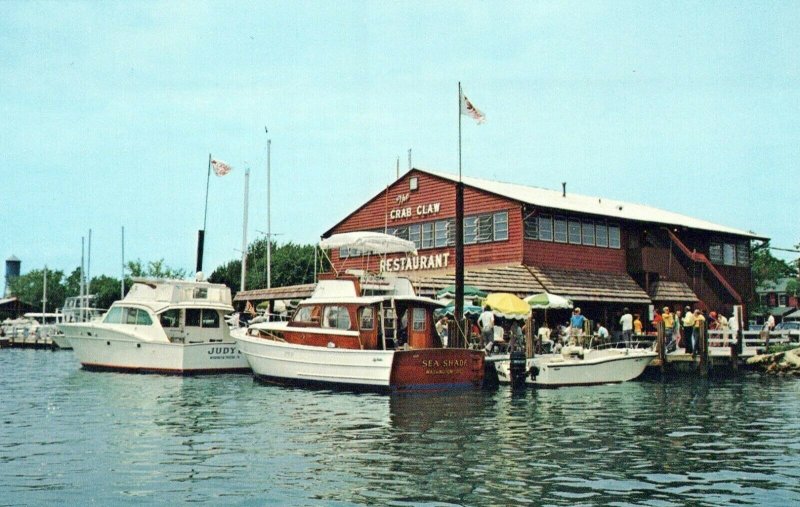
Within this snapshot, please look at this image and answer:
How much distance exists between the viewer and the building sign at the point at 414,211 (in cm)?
4297

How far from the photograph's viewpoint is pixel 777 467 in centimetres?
1359

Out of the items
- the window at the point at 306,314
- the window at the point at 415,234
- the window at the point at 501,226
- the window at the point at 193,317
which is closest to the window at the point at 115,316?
the window at the point at 193,317

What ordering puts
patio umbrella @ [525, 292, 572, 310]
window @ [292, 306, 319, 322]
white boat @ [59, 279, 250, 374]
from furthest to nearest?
1. white boat @ [59, 279, 250, 374]
2. patio umbrella @ [525, 292, 572, 310]
3. window @ [292, 306, 319, 322]

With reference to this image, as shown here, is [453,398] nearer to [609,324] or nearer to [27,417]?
[27,417]

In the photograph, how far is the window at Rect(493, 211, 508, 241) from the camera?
131 ft

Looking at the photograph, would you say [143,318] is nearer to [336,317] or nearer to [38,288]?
[336,317]

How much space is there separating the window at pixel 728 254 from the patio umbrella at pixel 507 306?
82.0ft

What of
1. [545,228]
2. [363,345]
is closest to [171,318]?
[363,345]

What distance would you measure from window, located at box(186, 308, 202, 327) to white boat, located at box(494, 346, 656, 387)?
13267mm

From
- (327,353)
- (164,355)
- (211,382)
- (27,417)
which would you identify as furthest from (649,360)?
(27,417)

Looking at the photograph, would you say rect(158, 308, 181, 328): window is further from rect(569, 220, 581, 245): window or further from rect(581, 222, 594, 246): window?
rect(581, 222, 594, 246): window

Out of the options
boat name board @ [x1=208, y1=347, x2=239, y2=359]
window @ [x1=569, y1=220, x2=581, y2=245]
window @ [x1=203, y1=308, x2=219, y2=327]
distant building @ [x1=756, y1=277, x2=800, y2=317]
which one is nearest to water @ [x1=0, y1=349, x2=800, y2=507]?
boat name board @ [x1=208, y1=347, x2=239, y2=359]

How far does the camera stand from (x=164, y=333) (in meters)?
33.1

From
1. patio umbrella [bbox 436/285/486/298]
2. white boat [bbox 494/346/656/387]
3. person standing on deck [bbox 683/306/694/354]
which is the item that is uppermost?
patio umbrella [bbox 436/285/486/298]
